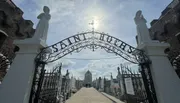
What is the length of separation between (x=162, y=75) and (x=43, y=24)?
4.54 meters

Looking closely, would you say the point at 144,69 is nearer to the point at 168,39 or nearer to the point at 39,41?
the point at 39,41

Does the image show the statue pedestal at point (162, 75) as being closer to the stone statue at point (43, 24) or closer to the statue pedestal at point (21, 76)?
the stone statue at point (43, 24)

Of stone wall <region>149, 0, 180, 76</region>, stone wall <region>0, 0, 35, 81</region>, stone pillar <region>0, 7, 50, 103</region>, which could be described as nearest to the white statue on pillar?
stone pillar <region>0, 7, 50, 103</region>

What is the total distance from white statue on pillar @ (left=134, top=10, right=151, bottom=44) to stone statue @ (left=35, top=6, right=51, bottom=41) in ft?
12.1

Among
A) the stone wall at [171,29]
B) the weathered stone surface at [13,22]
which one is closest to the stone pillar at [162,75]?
the stone wall at [171,29]

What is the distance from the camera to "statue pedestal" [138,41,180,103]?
3.20 m

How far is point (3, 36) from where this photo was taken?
6.73 metres

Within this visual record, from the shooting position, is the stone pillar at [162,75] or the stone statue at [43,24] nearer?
the stone pillar at [162,75]

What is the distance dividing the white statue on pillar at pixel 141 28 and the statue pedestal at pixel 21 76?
12.1 ft

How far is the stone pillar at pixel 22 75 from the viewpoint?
10.2 feet

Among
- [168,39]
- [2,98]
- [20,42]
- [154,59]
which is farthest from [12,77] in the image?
[168,39]

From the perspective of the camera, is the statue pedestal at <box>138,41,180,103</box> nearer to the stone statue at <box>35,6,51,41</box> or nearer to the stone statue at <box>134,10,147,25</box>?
the stone statue at <box>134,10,147,25</box>

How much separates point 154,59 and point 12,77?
453cm

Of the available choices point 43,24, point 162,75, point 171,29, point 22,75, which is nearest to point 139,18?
point 162,75
